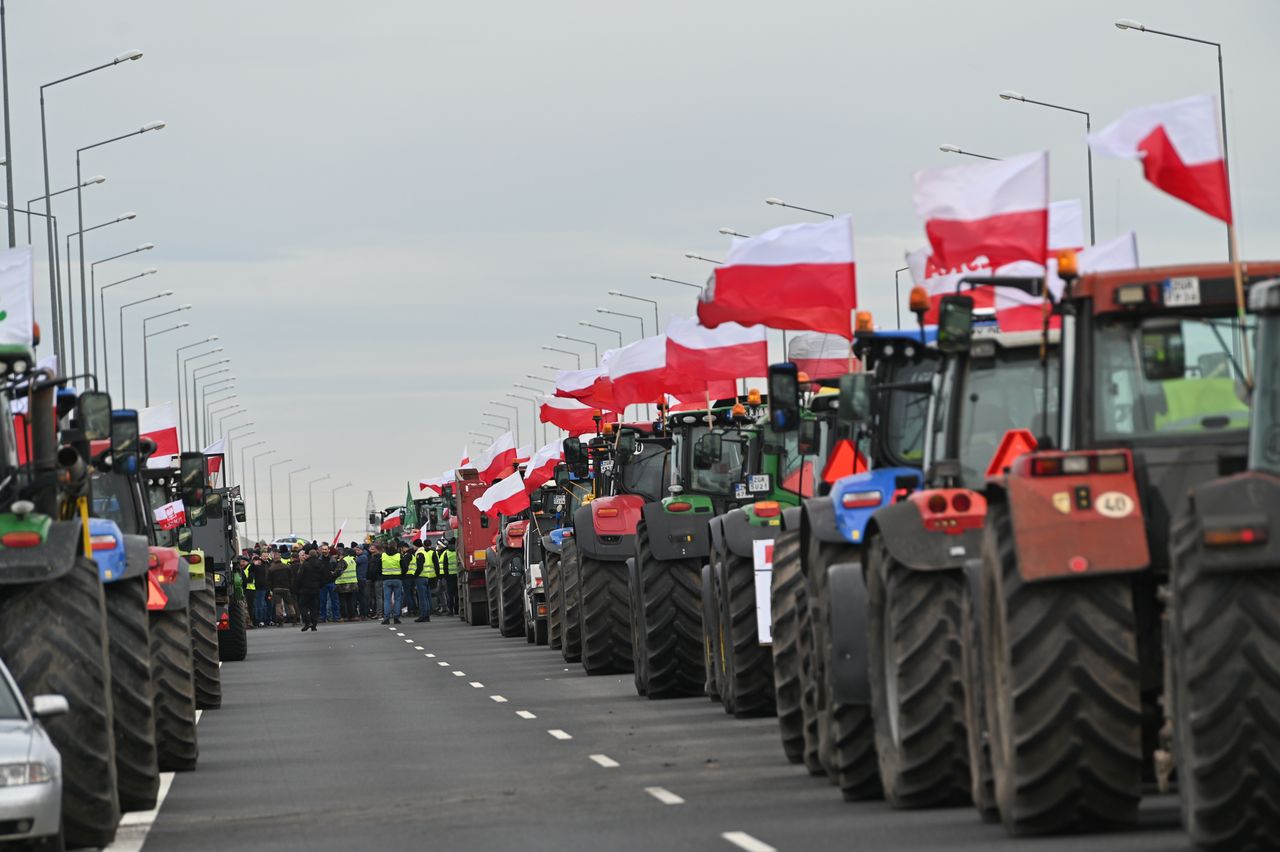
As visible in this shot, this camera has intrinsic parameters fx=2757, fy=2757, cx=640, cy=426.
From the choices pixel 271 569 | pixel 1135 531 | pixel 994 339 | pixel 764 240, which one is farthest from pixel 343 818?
pixel 271 569

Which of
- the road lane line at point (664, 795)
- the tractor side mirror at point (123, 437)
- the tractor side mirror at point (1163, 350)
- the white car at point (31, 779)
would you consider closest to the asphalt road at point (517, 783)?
the road lane line at point (664, 795)

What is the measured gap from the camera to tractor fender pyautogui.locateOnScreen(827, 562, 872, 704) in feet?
50.1

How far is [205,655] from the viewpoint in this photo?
93.7 ft

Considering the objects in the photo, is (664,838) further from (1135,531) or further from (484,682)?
(484,682)

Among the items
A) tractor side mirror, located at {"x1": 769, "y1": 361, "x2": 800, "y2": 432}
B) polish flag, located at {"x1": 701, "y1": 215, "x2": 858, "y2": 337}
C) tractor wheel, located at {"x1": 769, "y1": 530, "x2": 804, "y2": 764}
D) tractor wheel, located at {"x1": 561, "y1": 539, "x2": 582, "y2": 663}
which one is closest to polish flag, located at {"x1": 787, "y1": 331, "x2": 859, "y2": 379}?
polish flag, located at {"x1": 701, "y1": 215, "x2": 858, "y2": 337}

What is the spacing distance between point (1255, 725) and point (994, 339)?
4.59 metres

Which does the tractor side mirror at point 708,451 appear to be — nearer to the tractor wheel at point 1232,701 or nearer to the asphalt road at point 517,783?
the asphalt road at point 517,783

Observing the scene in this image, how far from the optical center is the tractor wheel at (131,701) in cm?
1603

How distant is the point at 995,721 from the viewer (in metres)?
12.6

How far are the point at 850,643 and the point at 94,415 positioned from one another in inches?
176

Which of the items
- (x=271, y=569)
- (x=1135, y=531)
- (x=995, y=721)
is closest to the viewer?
(x=1135, y=531)

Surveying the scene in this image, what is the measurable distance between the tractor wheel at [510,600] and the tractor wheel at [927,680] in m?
33.4

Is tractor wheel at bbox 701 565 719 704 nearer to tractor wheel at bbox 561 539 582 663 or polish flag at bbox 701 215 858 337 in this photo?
polish flag at bbox 701 215 858 337

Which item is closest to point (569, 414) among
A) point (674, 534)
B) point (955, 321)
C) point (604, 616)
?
point (604, 616)
